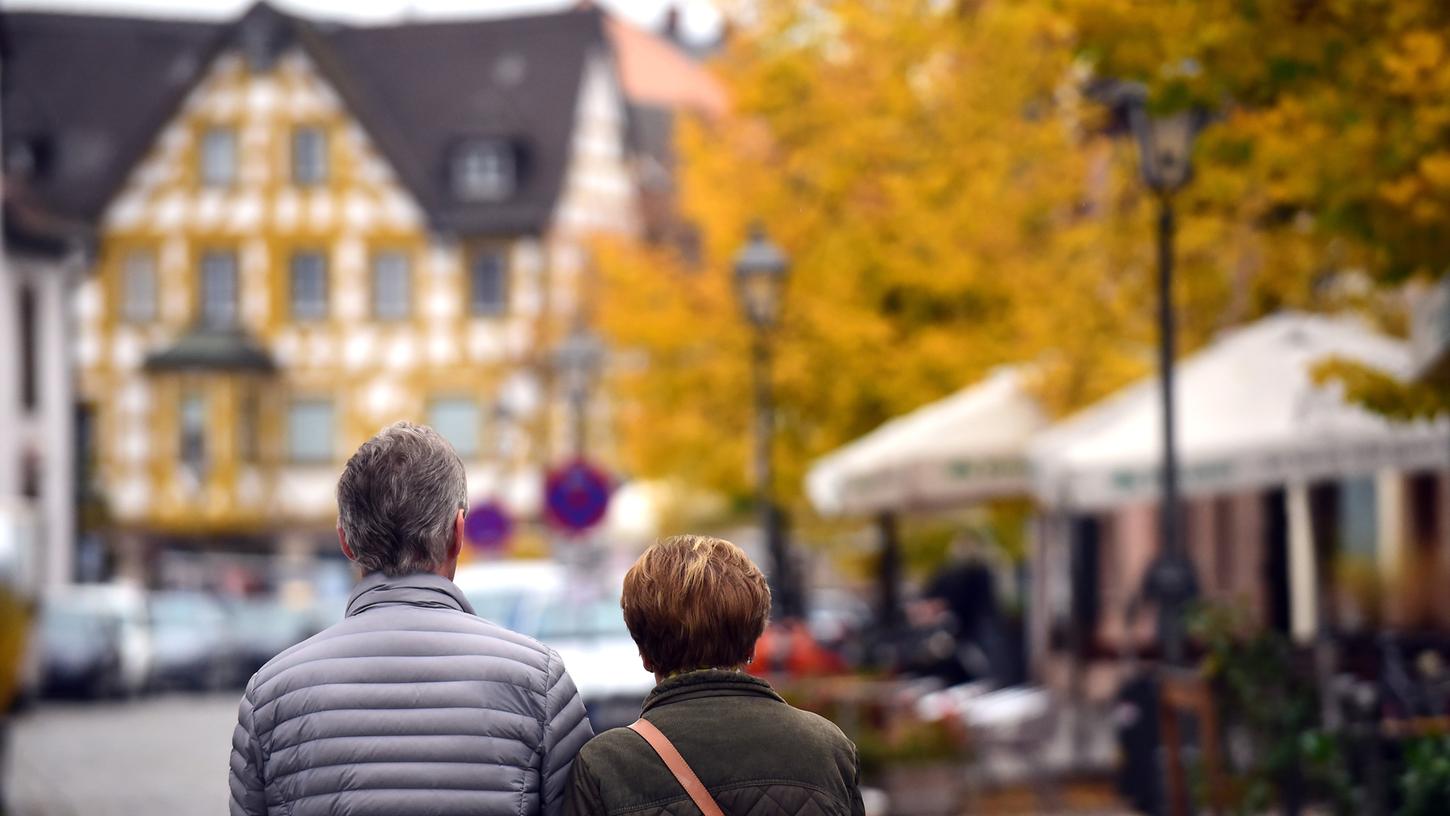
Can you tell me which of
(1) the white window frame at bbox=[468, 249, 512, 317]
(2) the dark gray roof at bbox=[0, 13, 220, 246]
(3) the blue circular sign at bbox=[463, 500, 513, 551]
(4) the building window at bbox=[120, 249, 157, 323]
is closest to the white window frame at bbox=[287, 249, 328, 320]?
(4) the building window at bbox=[120, 249, 157, 323]

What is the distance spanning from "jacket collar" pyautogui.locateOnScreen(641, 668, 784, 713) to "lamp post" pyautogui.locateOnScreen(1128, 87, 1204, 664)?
8.25 meters

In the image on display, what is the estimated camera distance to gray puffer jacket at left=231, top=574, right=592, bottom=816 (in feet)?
13.8

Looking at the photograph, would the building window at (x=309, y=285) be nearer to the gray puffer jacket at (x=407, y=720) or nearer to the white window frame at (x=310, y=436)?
the white window frame at (x=310, y=436)

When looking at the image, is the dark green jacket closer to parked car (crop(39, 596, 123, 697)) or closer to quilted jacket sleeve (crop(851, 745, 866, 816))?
quilted jacket sleeve (crop(851, 745, 866, 816))

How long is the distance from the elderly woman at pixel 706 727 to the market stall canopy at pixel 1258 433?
892 centimetres

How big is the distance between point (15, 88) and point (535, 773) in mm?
61789

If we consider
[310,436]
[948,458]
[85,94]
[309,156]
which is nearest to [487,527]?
[948,458]

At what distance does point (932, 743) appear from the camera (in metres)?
15.9

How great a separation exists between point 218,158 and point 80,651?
20.4 metres

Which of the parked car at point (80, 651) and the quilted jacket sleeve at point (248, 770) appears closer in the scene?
the quilted jacket sleeve at point (248, 770)

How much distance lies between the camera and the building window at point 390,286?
5844cm

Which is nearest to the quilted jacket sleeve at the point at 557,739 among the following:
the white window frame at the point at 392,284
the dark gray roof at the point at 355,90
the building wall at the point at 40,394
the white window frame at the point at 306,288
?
the building wall at the point at 40,394

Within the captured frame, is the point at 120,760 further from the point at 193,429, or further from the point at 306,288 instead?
the point at 306,288

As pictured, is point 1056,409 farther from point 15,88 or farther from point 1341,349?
point 15,88
